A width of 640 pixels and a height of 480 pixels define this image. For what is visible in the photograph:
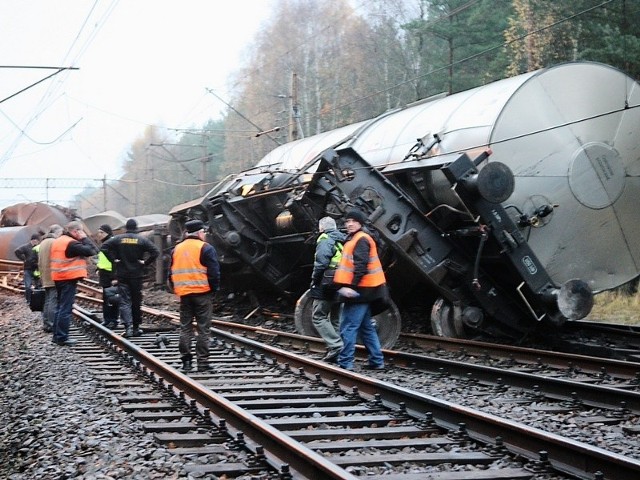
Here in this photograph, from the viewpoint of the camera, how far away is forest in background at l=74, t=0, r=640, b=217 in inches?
754

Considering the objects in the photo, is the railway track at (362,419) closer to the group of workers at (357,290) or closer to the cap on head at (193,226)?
the group of workers at (357,290)

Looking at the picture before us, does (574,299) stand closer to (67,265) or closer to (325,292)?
(325,292)

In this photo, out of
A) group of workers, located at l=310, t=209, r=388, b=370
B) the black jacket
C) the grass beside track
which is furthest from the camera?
the grass beside track

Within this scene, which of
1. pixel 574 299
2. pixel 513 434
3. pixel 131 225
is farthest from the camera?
pixel 131 225

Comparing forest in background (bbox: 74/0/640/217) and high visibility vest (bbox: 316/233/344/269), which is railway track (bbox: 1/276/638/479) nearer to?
high visibility vest (bbox: 316/233/344/269)

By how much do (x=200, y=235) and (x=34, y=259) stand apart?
8.83m

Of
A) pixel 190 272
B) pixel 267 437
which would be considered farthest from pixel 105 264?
pixel 267 437

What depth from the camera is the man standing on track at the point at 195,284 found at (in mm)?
8359

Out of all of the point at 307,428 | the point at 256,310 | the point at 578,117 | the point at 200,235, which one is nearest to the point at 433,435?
the point at 307,428

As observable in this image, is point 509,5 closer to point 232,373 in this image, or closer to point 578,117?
point 578,117

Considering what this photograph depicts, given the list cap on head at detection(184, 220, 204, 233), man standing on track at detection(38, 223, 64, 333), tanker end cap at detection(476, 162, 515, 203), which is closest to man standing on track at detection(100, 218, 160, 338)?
man standing on track at detection(38, 223, 64, 333)

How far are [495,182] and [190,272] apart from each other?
3.60m

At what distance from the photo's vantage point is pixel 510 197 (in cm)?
975

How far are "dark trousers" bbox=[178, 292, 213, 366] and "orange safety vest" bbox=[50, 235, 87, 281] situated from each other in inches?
116
